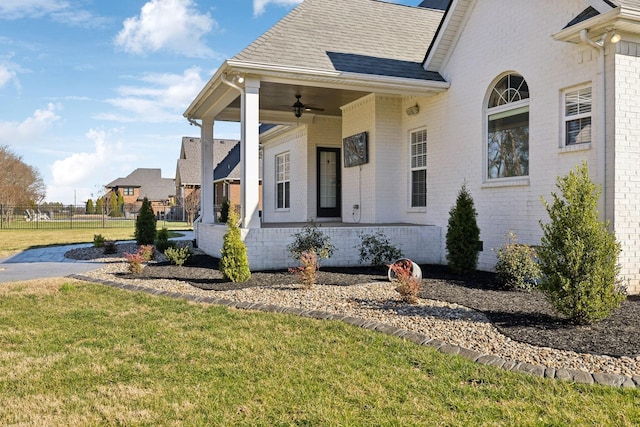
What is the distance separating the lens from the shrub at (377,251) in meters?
9.89

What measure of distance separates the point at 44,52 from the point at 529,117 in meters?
15.2

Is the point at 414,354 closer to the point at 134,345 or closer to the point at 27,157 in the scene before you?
the point at 134,345

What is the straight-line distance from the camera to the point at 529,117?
27.9ft

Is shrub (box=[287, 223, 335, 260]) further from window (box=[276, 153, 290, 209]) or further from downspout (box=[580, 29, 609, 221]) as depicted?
window (box=[276, 153, 290, 209])

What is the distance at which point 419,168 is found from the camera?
1140 centimetres

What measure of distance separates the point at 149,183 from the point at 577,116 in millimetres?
59633

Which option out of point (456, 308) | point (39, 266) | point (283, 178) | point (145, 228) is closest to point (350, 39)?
point (283, 178)

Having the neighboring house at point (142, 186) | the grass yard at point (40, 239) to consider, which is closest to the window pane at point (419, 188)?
the grass yard at point (40, 239)

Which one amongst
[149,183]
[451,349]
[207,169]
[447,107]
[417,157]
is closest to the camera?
[451,349]

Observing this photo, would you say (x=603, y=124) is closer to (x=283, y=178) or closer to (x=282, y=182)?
(x=283, y=178)

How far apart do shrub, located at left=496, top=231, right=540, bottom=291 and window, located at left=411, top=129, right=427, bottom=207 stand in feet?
12.1

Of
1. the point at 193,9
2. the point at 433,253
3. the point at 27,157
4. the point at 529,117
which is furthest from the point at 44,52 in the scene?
the point at 27,157

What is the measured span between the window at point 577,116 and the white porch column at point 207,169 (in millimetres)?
8808

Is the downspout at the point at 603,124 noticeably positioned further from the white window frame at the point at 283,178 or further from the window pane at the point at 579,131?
the white window frame at the point at 283,178
